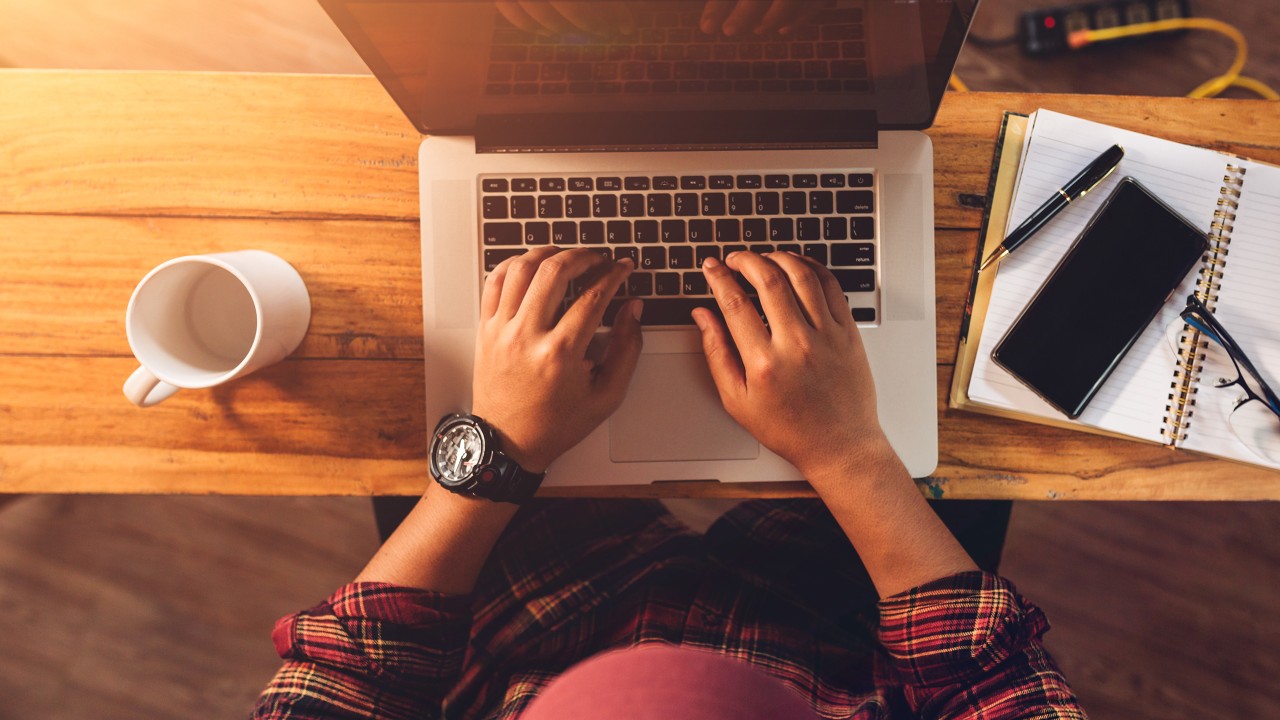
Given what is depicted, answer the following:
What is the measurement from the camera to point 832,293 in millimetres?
723

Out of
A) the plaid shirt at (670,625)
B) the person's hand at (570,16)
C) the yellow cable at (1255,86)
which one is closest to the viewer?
the person's hand at (570,16)

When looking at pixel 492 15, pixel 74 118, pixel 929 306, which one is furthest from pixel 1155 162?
pixel 74 118

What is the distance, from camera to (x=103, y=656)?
1.46 meters

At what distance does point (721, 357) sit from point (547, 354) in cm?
19

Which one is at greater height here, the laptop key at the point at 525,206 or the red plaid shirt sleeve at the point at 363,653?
the laptop key at the point at 525,206

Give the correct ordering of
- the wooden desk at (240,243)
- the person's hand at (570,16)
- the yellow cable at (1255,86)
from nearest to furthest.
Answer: the person's hand at (570,16) → the wooden desk at (240,243) → the yellow cable at (1255,86)

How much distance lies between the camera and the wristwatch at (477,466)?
71 cm

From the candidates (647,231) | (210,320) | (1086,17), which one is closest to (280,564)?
(210,320)

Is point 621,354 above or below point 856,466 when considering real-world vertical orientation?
above

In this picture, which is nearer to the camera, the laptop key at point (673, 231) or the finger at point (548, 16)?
the finger at point (548, 16)

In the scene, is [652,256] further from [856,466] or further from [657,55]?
[856,466]

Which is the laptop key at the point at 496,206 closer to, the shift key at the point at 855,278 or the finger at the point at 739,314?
the finger at the point at 739,314

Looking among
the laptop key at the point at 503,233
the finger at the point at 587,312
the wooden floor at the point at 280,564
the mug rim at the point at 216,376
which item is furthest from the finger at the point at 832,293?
the wooden floor at the point at 280,564

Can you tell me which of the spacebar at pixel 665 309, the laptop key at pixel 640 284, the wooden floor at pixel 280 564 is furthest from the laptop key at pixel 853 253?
the wooden floor at pixel 280 564
